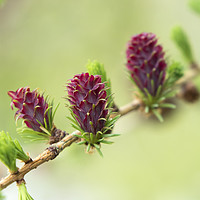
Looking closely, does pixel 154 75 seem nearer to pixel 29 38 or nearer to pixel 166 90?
pixel 166 90

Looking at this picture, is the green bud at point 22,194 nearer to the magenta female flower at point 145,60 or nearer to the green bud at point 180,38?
the magenta female flower at point 145,60

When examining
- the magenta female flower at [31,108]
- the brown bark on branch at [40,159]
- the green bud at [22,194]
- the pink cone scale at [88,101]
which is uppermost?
the magenta female flower at [31,108]

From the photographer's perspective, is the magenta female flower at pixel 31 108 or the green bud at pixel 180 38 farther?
the green bud at pixel 180 38

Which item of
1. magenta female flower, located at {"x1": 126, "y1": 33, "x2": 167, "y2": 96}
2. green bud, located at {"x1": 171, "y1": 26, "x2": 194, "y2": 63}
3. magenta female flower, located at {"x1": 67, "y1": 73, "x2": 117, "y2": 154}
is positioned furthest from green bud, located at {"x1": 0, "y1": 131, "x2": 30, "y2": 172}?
green bud, located at {"x1": 171, "y1": 26, "x2": 194, "y2": 63}

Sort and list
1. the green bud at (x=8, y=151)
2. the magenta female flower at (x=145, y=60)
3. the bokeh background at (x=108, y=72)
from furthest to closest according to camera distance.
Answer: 1. the bokeh background at (x=108, y=72)
2. the magenta female flower at (x=145, y=60)
3. the green bud at (x=8, y=151)

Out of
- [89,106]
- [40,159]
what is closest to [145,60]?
[89,106]

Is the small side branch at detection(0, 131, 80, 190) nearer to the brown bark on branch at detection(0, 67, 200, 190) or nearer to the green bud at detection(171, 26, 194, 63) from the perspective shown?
the brown bark on branch at detection(0, 67, 200, 190)

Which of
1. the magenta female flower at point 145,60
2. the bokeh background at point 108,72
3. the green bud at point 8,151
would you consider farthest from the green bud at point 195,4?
the bokeh background at point 108,72

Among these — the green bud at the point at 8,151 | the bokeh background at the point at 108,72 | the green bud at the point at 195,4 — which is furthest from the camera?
the bokeh background at the point at 108,72

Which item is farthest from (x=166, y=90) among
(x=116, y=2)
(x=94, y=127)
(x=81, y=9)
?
(x=81, y=9)
